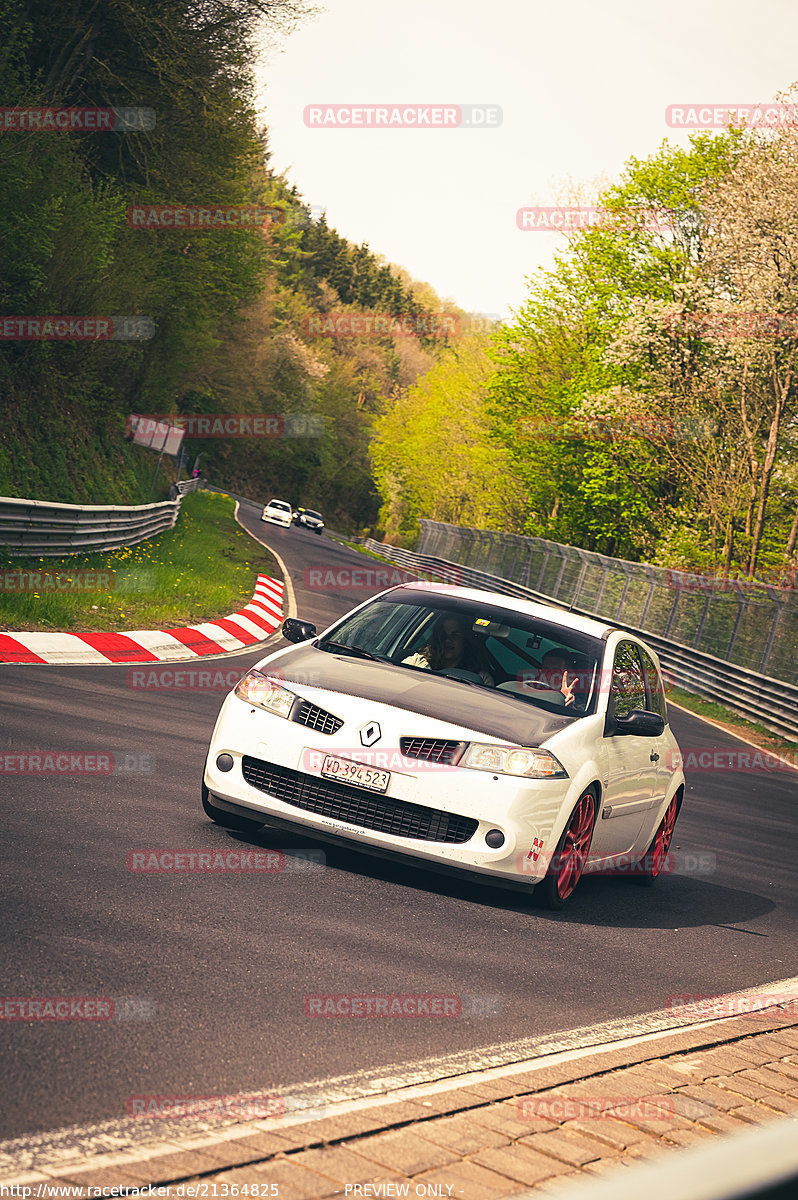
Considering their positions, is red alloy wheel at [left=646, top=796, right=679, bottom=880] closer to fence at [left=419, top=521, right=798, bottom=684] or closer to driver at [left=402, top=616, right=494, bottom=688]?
driver at [left=402, top=616, right=494, bottom=688]

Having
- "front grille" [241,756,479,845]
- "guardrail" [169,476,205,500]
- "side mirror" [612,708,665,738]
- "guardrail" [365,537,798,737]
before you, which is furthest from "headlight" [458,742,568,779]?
"guardrail" [169,476,205,500]

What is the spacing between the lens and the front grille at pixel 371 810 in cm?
690

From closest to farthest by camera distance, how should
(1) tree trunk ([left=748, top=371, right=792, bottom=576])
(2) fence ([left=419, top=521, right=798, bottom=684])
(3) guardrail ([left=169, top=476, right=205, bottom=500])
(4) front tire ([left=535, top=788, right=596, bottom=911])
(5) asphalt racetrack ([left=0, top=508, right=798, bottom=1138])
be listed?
(5) asphalt racetrack ([left=0, top=508, right=798, bottom=1138]) < (4) front tire ([left=535, top=788, right=596, bottom=911]) < (2) fence ([left=419, top=521, right=798, bottom=684]) < (1) tree trunk ([left=748, top=371, right=792, bottom=576]) < (3) guardrail ([left=169, top=476, right=205, bottom=500])

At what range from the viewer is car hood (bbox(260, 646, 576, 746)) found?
7.16m

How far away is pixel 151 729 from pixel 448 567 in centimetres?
4988

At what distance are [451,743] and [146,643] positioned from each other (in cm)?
1061

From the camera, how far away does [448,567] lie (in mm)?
60500

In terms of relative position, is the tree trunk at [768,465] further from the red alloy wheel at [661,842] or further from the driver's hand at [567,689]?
the driver's hand at [567,689]

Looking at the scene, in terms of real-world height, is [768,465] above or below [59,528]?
above

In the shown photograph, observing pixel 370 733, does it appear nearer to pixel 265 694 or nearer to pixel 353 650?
pixel 265 694

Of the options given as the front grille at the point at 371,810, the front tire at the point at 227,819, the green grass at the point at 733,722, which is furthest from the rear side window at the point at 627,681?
the green grass at the point at 733,722

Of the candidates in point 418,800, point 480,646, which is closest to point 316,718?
point 418,800

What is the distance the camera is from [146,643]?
16984 mm

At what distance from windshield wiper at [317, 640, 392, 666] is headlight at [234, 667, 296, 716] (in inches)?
29.5
